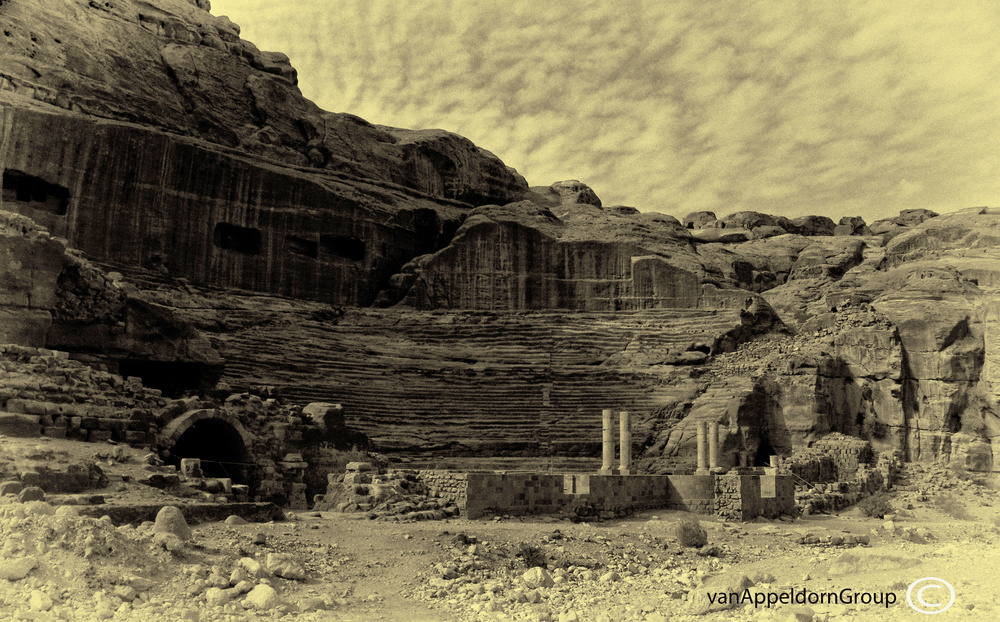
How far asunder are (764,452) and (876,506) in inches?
197

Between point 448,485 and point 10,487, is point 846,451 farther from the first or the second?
point 10,487

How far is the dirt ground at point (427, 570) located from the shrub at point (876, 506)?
6.81 m

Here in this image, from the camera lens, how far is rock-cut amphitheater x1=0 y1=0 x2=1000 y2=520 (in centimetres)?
2319

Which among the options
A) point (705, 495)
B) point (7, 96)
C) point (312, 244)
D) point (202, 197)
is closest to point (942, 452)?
point (705, 495)

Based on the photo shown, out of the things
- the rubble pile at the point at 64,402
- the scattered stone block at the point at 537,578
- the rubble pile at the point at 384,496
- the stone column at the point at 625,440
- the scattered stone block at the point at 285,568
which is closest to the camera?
the scattered stone block at the point at 285,568

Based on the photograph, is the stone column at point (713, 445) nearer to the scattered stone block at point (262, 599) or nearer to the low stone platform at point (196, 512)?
the low stone platform at point (196, 512)

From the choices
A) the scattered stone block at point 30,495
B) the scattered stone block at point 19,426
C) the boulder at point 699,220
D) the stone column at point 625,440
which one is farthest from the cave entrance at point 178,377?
the boulder at point 699,220

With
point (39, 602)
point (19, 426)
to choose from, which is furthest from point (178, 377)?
point (39, 602)

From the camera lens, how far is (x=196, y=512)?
12.8 meters

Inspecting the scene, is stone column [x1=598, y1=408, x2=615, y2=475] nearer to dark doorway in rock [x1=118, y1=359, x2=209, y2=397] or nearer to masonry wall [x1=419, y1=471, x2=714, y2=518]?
masonry wall [x1=419, y1=471, x2=714, y2=518]

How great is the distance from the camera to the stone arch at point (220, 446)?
61.5ft

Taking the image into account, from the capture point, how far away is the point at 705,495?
68.0ft

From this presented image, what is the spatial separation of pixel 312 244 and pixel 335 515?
68.7 feet

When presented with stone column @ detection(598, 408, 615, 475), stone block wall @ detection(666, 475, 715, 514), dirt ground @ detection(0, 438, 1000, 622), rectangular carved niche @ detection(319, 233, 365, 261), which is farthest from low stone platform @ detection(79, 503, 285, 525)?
rectangular carved niche @ detection(319, 233, 365, 261)
